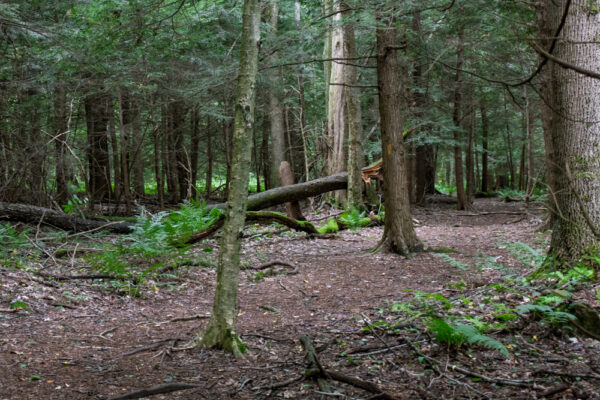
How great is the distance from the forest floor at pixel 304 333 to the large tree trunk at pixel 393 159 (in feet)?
2.41

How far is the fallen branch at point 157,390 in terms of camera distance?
10.7ft

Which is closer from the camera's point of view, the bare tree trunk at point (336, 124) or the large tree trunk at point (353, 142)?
the large tree trunk at point (353, 142)

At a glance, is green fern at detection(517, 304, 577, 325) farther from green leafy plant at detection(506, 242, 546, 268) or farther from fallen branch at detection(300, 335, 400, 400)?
green leafy plant at detection(506, 242, 546, 268)

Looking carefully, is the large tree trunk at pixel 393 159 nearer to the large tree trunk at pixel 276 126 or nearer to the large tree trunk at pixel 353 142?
the large tree trunk at pixel 353 142

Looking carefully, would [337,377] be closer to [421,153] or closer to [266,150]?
[421,153]

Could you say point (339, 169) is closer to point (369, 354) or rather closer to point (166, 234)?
point (166, 234)

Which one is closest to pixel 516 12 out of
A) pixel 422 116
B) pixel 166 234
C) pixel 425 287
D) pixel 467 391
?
pixel 422 116

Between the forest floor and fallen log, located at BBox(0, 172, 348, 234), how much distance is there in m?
2.27

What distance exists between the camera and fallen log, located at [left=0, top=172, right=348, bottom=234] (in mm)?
9812

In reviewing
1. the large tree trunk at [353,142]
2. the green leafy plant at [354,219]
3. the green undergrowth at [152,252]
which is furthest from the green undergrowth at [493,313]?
the large tree trunk at [353,142]

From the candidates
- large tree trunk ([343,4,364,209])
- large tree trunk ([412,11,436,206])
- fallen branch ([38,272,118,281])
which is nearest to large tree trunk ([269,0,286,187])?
large tree trunk ([343,4,364,209])

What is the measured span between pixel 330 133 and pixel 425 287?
357 inches

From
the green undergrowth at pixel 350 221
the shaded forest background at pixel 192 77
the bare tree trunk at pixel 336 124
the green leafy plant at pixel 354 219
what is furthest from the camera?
the bare tree trunk at pixel 336 124

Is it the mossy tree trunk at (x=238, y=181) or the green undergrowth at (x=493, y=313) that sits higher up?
the mossy tree trunk at (x=238, y=181)
